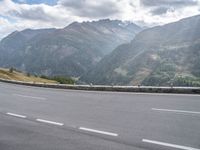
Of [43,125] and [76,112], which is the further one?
[76,112]

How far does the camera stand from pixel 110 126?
932 cm

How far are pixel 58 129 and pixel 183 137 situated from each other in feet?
12.2

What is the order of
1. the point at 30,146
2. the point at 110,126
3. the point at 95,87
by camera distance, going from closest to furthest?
the point at 30,146, the point at 110,126, the point at 95,87

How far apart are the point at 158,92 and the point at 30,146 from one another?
13180 mm

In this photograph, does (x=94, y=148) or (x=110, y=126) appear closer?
(x=94, y=148)

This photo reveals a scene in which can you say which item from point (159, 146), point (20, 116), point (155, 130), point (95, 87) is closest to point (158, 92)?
point (95, 87)

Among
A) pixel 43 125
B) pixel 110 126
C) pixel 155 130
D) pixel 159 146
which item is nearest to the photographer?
pixel 159 146

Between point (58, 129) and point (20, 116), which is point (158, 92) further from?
point (58, 129)

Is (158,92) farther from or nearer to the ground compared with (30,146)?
farther from the ground

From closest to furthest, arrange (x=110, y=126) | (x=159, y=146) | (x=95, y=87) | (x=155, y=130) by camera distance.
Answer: (x=159, y=146), (x=155, y=130), (x=110, y=126), (x=95, y=87)

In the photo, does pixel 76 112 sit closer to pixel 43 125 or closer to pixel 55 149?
pixel 43 125

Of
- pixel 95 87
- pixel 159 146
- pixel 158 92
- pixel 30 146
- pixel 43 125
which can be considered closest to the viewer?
pixel 159 146

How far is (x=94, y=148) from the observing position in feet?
22.9

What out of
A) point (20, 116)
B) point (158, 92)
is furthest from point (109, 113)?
point (158, 92)
